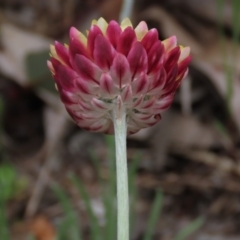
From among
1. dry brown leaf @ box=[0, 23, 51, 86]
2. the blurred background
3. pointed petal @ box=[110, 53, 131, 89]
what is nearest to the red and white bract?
pointed petal @ box=[110, 53, 131, 89]

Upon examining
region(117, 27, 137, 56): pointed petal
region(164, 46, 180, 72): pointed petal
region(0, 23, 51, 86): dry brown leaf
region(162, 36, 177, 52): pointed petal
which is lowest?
Result: region(164, 46, 180, 72): pointed petal

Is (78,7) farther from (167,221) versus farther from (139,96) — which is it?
(139,96)

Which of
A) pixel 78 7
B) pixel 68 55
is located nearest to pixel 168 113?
pixel 78 7

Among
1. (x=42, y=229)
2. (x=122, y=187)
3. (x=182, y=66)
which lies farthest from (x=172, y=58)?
(x=42, y=229)

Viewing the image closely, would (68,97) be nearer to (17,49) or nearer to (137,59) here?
Answer: (137,59)

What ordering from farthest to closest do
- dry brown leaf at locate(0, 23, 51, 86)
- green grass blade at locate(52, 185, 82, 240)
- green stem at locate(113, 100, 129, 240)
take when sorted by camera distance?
dry brown leaf at locate(0, 23, 51, 86) < green grass blade at locate(52, 185, 82, 240) < green stem at locate(113, 100, 129, 240)

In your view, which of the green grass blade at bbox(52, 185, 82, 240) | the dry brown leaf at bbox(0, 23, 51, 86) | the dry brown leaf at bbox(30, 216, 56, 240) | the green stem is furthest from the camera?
the dry brown leaf at bbox(0, 23, 51, 86)

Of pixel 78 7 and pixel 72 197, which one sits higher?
pixel 78 7

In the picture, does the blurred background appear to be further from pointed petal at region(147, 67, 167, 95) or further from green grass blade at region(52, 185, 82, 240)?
pointed petal at region(147, 67, 167, 95)
